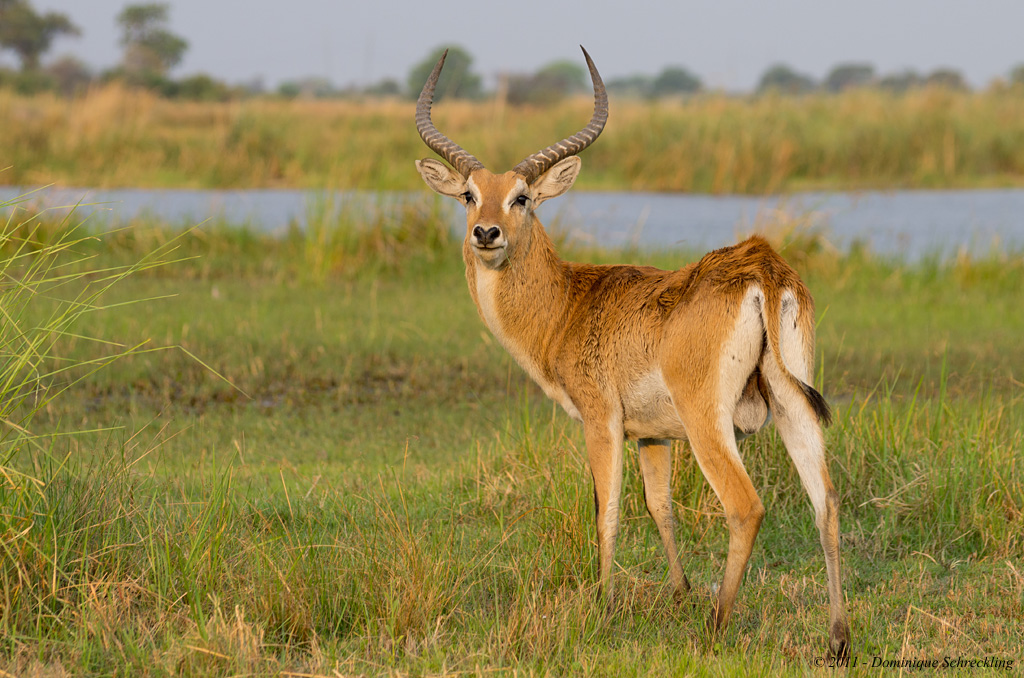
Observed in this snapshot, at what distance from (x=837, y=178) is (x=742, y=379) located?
22647mm

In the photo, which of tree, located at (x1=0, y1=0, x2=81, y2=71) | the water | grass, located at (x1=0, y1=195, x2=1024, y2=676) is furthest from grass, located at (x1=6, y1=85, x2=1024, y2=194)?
tree, located at (x1=0, y1=0, x2=81, y2=71)

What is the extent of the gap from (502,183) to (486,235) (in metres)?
0.45

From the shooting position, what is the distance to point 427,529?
483 cm

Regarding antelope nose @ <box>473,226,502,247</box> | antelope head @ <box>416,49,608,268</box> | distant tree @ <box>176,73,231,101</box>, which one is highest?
distant tree @ <box>176,73,231,101</box>

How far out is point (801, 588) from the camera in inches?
193

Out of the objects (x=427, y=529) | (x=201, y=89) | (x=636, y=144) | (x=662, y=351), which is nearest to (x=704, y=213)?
(x=636, y=144)

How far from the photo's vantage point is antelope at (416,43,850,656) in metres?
4.06

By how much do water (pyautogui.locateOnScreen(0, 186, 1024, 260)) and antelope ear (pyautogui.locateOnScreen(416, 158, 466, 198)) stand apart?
5018mm

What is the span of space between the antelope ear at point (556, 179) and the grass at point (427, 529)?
52.1 inches

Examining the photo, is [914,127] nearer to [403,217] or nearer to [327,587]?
[403,217]

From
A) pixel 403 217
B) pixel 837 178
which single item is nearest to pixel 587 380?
pixel 403 217

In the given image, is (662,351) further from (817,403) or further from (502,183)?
(502,183)

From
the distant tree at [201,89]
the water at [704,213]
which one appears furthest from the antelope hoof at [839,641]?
the distant tree at [201,89]

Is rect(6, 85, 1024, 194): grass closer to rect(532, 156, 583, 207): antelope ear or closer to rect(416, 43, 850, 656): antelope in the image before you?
rect(532, 156, 583, 207): antelope ear
